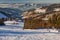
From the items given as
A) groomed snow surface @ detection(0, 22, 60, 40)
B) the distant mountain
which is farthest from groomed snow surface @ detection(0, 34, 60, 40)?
the distant mountain

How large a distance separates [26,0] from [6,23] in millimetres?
313

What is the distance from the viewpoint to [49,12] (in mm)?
1547

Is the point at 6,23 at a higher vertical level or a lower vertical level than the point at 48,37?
higher

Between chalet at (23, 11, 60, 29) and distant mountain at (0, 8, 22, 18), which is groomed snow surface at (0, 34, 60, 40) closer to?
chalet at (23, 11, 60, 29)

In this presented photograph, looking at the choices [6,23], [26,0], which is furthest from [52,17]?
[6,23]

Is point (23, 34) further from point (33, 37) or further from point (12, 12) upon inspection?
point (12, 12)

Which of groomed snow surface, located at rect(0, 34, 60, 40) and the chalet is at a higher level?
the chalet

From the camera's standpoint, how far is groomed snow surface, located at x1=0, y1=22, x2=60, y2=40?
1501 mm

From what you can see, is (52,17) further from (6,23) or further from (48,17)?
(6,23)

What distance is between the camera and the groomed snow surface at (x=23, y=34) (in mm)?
1501

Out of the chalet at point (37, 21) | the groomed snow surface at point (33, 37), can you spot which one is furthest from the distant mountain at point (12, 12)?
the groomed snow surface at point (33, 37)

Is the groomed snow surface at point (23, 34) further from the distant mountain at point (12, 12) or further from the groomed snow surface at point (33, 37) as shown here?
the distant mountain at point (12, 12)

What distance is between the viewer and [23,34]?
1513 millimetres

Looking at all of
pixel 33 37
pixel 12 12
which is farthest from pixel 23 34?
pixel 12 12
